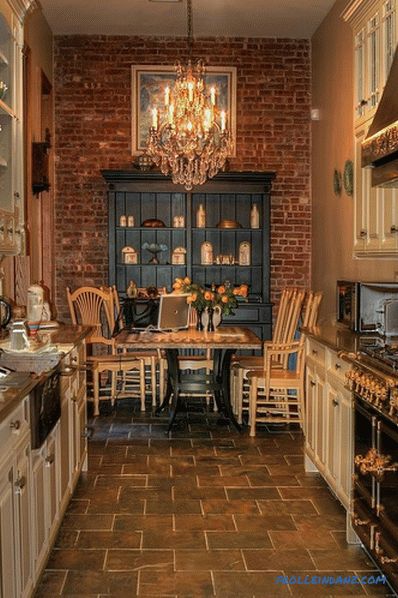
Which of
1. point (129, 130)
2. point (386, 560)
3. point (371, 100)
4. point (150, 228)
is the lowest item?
point (386, 560)

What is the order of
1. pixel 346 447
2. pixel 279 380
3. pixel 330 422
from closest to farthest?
1. pixel 346 447
2. pixel 330 422
3. pixel 279 380

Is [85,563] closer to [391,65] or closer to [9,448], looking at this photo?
[9,448]

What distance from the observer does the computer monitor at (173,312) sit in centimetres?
587

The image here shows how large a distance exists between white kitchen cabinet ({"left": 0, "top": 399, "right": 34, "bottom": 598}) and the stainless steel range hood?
6.66 feet

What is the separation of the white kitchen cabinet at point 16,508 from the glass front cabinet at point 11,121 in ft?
5.17

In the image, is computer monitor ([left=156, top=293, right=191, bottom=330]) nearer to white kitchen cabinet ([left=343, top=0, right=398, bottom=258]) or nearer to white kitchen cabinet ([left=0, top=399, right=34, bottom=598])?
white kitchen cabinet ([left=343, top=0, right=398, bottom=258])

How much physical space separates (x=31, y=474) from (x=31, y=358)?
2.18ft

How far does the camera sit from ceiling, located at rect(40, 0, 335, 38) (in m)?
6.65

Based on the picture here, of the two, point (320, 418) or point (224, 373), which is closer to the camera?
point (320, 418)

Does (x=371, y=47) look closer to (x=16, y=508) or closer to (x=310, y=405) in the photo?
(x=310, y=405)

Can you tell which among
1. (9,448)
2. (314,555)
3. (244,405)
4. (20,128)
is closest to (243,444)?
(244,405)

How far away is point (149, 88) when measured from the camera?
25.0 ft

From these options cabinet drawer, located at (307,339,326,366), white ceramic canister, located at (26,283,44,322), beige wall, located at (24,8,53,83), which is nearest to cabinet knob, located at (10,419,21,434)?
white ceramic canister, located at (26,283,44,322)

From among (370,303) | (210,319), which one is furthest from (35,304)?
(370,303)
